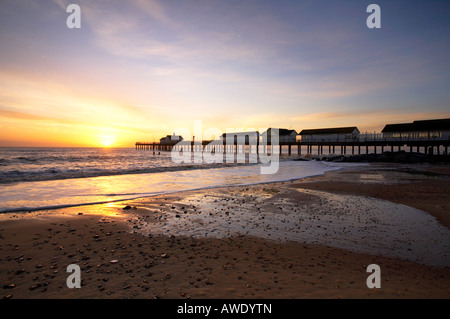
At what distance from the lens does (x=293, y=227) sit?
7.49 m

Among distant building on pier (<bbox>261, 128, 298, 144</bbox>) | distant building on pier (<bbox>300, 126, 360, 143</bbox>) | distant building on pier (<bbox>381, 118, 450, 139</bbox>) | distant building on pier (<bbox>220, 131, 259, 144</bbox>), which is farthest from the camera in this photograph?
distant building on pier (<bbox>220, 131, 259, 144</bbox>)

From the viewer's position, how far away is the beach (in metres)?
4.02

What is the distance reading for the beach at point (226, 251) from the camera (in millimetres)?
4016

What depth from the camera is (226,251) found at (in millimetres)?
5617

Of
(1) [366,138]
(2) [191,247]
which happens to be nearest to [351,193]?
(2) [191,247]

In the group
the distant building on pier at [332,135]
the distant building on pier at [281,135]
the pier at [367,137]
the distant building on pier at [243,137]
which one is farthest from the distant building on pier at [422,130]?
the distant building on pier at [243,137]

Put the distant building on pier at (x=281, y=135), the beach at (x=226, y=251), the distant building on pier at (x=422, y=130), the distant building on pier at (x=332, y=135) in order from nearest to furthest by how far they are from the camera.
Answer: the beach at (x=226, y=251), the distant building on pier at (x=422, y=130), the distant building on pier at (x=332, y=135), the distant building on pier at (x=281, y=135)

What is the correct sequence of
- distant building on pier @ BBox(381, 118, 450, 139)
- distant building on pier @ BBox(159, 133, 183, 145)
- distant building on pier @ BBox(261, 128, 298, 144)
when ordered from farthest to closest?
1. distant building on pier @ BBox(159, 133, 183, 145)
2. distant building on pier @ BBox(261, 128, 298, 144)
3. distant building on pier @ BBox(381, 118, 450, 139)

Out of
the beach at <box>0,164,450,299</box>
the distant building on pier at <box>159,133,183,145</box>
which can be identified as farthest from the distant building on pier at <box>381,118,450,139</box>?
the distant building on pier at <box>159,133,183,145</box>

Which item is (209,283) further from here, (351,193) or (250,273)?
(351,193)

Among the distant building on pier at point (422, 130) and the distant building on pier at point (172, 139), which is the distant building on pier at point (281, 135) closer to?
the distant building on pier at point (422, 130)

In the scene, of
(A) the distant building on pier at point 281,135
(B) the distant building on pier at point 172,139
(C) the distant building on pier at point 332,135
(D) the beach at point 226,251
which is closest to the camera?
(D) the beach at point 226,251

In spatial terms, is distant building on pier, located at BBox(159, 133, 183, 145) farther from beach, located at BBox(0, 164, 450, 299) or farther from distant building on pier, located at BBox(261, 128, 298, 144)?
beach, located at BBox(0, 164, 450, 299)

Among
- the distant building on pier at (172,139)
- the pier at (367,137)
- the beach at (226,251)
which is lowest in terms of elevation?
the beach at (226,251)
